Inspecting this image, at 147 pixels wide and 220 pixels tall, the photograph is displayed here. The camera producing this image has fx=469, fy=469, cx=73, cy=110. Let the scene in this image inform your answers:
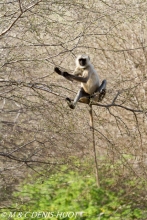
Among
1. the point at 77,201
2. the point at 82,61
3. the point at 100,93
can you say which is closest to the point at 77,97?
the point at 100,93

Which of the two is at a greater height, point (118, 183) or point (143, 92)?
point (143, 92)

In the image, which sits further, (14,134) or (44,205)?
(44,205)

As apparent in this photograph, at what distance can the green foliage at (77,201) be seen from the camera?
8656 millimetres

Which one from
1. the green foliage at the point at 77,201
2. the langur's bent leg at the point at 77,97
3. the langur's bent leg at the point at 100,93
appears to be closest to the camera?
the langur's bent leg at the point at 77,97

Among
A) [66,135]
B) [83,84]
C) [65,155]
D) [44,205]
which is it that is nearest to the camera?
[83,84]

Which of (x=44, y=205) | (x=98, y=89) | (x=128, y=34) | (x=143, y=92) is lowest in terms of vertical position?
(x=44, y=205)

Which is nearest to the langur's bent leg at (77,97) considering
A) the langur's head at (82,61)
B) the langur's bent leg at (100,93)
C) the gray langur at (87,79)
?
the gray langur at (87,79)

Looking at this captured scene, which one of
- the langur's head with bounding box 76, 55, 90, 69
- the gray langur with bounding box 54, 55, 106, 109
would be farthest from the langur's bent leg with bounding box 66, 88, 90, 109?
the langur's head with bounding box 76, 55, 90, 69

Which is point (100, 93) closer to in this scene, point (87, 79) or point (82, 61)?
point (87, 79)

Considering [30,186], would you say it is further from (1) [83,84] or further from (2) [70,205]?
(1) [83,84]

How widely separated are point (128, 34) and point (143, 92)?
1.26m

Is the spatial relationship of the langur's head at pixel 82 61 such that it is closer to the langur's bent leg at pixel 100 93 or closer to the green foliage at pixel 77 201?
the langur's bent leg at pixel 100 93

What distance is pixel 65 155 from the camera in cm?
706

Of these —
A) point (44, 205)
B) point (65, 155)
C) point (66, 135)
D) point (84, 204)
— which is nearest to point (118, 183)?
point (84, 204)
